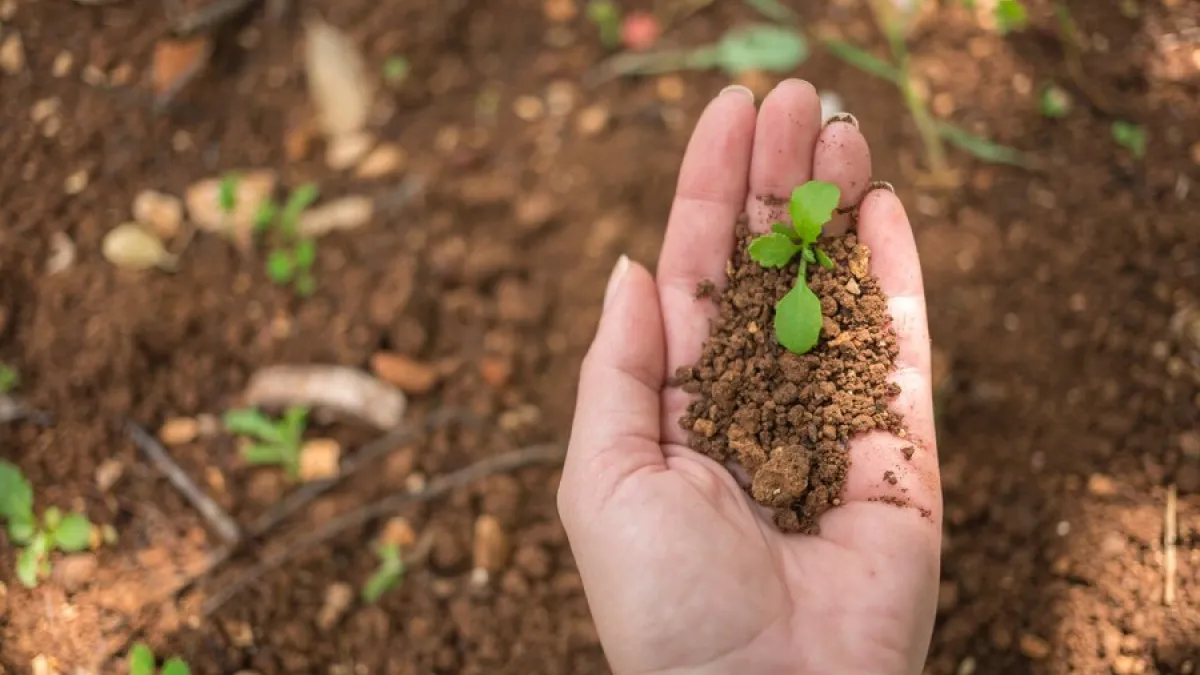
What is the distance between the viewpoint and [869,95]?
2.75 metres

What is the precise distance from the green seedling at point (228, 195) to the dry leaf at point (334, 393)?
1.88ft

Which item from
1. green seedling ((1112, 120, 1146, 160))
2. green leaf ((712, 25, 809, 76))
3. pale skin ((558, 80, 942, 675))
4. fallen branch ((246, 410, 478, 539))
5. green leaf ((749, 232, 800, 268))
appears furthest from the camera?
green leaf ((712, 25, 809, 76))

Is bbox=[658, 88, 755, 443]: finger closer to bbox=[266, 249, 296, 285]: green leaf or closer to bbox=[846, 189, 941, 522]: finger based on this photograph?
bbox=[846, 189, 941, 522]: finger

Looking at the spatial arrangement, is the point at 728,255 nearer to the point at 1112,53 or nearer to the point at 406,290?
the point at 406,290

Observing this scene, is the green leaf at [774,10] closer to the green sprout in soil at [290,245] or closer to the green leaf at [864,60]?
the green leaf at [864,60]

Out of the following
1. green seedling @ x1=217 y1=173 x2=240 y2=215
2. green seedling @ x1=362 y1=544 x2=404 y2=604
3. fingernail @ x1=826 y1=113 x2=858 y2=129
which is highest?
fingernail @ x1=826 y1=113 x2=858 y2=129

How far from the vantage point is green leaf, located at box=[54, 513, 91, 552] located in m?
2.04

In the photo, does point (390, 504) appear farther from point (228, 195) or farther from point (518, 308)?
point (228, 195)

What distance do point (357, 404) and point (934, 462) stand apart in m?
1.46

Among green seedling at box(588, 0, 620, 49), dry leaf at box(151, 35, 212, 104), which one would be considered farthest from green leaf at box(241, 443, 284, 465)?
green seedling at box(588, 0, 620, 49)

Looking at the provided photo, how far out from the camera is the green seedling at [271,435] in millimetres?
Answer: 2277

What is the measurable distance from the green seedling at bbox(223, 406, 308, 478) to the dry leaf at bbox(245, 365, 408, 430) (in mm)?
44

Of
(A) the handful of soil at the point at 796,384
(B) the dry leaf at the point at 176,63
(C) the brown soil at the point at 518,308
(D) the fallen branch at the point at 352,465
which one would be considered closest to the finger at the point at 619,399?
(A) the handful of soil at the point at 796,384

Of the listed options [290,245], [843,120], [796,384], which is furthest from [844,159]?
[290,245]
